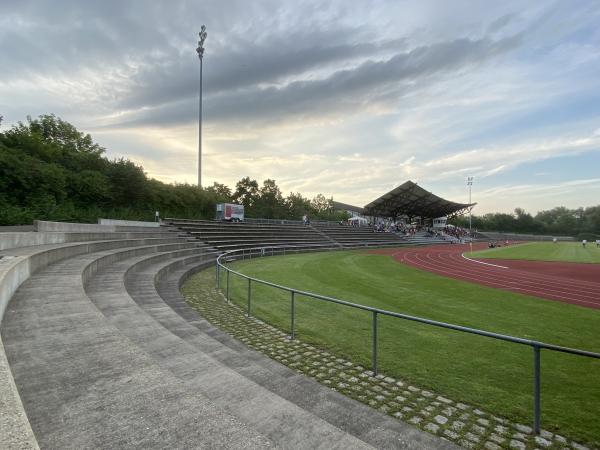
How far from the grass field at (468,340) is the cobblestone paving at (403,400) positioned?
0.93ft

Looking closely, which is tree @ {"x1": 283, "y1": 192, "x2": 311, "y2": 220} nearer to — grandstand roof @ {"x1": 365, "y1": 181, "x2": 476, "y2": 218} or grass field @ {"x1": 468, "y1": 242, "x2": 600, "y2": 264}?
grandstand roof @ {"x1": 365, "y1": 181, "x2": 476, "y2": 218}

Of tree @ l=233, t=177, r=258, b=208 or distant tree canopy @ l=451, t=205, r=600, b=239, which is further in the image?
distant tree canopy @ l=451, t=205, r=600, b=239

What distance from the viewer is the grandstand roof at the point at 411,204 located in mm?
65438

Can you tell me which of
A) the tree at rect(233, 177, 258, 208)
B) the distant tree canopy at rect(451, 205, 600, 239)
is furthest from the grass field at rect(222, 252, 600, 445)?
the distant tree canopy at rect(451, 205, 600, 239)

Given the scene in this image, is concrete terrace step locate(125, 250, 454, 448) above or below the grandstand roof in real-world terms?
below

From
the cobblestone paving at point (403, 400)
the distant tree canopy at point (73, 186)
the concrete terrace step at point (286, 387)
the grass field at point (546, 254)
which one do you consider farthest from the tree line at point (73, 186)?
the grass field at point (546, 254)

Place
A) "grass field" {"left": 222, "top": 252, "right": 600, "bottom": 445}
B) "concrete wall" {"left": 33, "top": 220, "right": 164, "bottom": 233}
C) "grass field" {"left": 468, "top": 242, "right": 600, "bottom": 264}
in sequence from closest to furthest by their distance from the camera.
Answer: "grass field" {"left": 222, "top": 252, "right": 600, "bottom": 445} → "concrete wall" {"left": 33, "top": 220, "right": 164, "bottom": 233} → "grass field" {"left": 468, "top": 242, "right": 600, "bottom": 264}

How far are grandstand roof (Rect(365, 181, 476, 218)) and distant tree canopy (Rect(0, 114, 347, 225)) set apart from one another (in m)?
35.1

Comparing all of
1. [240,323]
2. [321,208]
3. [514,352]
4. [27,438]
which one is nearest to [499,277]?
[514,352]

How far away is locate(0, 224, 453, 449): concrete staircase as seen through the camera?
2662 millimetres

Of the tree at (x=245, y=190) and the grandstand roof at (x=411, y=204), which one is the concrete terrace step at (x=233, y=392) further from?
the tree at (x=245, y=190)

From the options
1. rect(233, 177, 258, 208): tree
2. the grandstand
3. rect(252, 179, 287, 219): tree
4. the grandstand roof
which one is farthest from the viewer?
rect(233, 177, 258, 208): tree

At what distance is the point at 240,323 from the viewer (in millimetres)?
A: 8617

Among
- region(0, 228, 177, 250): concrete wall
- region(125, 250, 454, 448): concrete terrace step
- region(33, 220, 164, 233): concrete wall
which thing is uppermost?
region(33, 220, 164, 233): concrete wall
